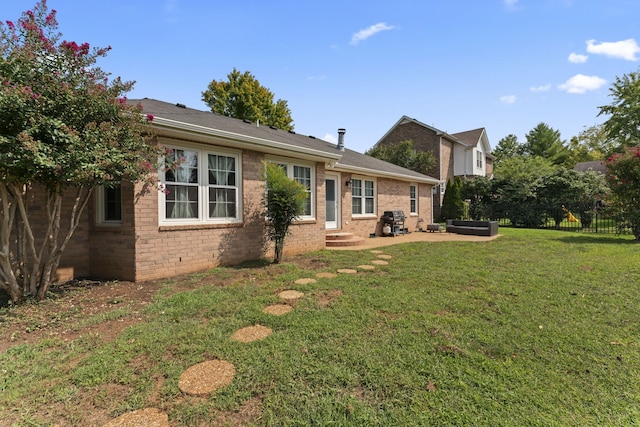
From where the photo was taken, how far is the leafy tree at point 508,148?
51.2m

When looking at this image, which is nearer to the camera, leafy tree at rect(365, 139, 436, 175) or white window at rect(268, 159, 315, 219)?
white window at rect(268, 159, 315, 219)

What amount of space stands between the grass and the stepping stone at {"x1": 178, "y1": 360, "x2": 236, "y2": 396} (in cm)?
7

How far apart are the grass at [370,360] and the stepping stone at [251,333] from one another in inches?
4.0

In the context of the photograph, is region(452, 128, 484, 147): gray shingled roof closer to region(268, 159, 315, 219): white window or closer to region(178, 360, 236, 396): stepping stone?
region(268, 159, 315, 219): white window

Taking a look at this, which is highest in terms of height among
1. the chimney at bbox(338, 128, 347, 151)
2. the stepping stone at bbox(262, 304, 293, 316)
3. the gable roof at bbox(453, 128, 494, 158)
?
the gable roof at bbox(453, 128, 494, 158)

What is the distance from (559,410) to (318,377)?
5.88 ft

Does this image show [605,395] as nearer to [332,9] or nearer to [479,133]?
[332,9]

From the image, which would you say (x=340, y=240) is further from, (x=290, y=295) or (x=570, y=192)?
(x=570, y=192)

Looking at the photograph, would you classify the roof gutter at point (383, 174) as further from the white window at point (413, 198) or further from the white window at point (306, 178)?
the white window at point (306, 178)

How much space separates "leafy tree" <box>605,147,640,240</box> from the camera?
33.8ft

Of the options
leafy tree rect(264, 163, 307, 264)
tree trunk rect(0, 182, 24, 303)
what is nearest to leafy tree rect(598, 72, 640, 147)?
leafy tree rect(264, 163, 307, 264)

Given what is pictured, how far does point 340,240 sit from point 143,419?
27.3 ft

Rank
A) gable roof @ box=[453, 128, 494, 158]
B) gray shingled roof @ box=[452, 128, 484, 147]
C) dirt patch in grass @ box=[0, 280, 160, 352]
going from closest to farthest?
dirt patch in grass @ box=[0, 280, 160, 352] → gable roof @ box=[453, 128, 494, 158] → gray shingled roof @ box=[452, 128, 484, 147]

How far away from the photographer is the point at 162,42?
9242mm
